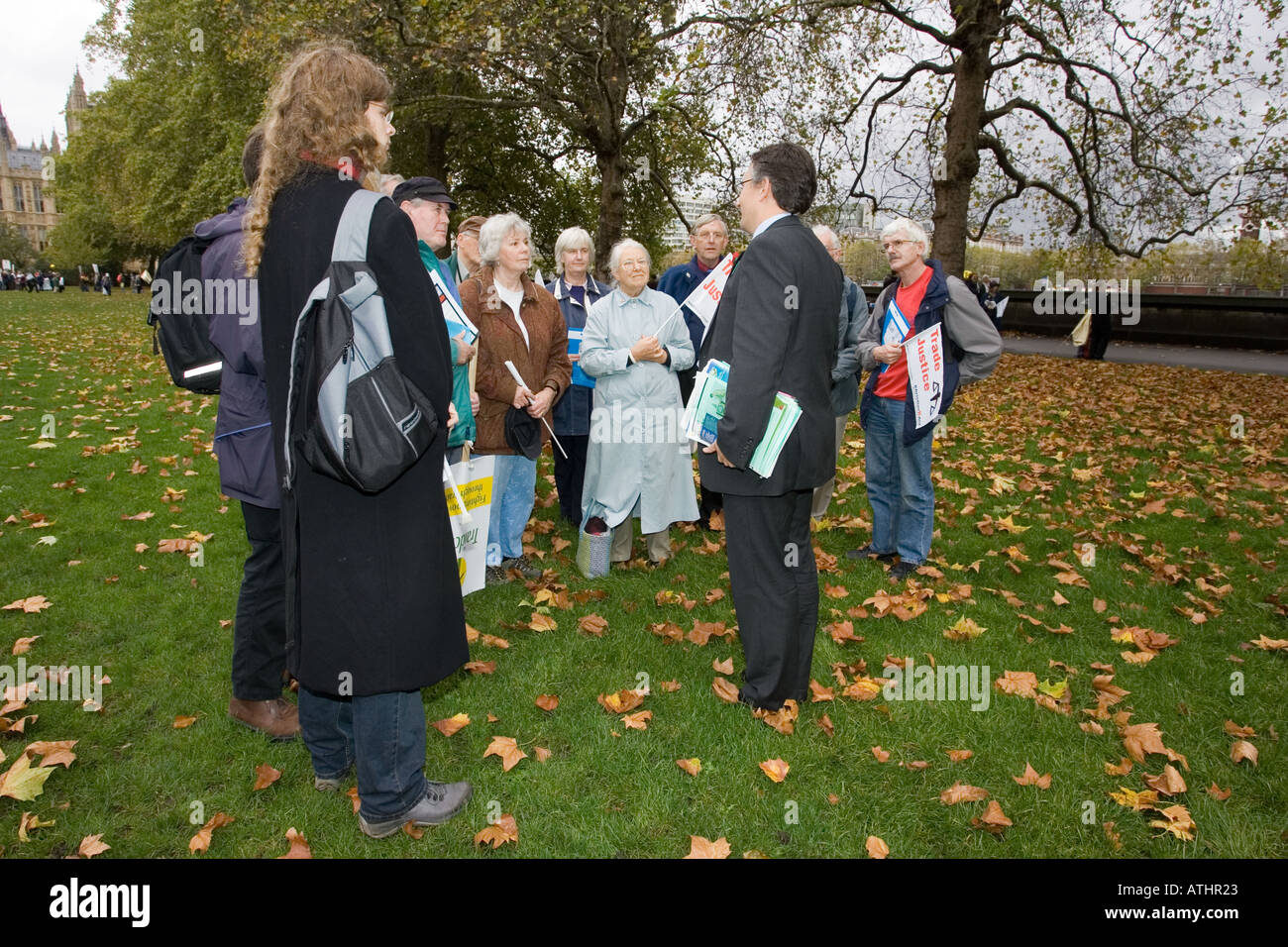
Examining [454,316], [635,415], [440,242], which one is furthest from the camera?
[635,415]

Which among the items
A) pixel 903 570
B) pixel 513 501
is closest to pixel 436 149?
pixel 513 501

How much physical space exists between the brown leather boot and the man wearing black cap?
1.57m

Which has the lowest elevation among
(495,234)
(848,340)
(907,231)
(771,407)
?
(771,407)

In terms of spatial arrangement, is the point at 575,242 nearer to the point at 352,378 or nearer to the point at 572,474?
the point at 572,474

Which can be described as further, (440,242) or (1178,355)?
(1178,355)

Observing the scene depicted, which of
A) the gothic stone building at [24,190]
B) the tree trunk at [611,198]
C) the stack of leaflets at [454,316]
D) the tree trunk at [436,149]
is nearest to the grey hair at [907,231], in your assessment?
the stack of leaflets at [454,316]

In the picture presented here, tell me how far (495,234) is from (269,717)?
10.3ft

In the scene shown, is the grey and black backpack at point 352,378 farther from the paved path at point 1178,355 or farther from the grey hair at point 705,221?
the paved path at point 1178,355

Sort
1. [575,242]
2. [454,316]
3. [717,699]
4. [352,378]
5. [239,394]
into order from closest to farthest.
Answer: [352,378], [239,394], [717,699], [454,316], [575,242]

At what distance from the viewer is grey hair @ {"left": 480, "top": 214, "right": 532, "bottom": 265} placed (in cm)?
518

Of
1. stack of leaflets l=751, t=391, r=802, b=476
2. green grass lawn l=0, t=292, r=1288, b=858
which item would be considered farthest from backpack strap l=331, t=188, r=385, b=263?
green grass lawn l=0, t=292, r=1288, b=858

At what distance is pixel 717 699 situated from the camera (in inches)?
156

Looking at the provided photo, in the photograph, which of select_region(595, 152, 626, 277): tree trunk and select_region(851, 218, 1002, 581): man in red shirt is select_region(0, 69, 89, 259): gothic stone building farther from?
select_region(851, 218, 1002, 581): man in red shirt
